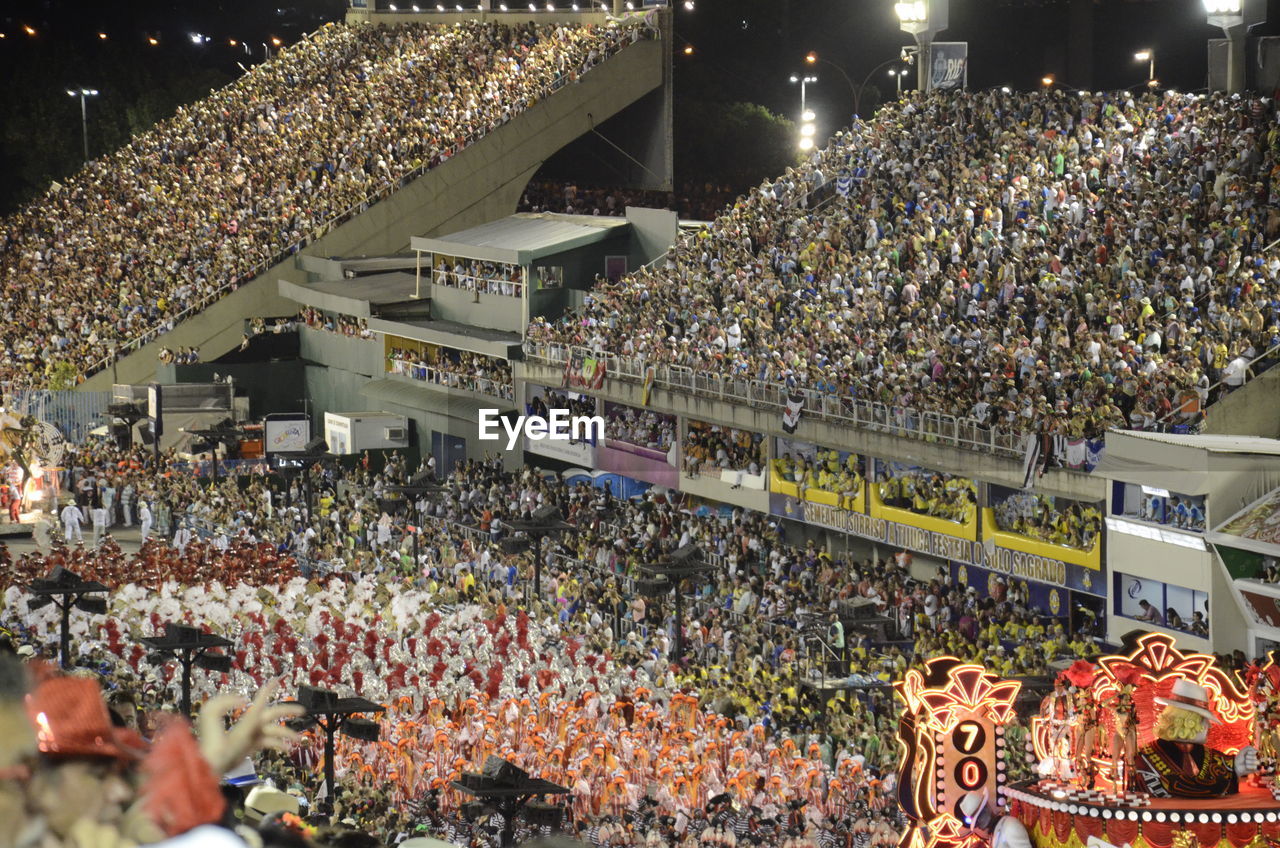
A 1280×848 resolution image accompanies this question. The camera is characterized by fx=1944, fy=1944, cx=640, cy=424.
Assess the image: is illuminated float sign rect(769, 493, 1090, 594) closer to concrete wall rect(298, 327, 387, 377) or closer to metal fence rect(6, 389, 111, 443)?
concrete wall rect(298, 327, 387, 377)

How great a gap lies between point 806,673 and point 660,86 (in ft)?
114

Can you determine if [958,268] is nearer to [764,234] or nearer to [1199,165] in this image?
[1199,165]

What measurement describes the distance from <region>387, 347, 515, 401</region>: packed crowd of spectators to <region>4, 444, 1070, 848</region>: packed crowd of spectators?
282cm

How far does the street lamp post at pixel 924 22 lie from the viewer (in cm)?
4238

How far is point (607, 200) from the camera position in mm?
57406

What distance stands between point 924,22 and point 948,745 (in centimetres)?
3067

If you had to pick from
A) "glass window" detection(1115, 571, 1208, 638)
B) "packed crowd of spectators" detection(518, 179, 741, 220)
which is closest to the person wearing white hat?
"glass window" detection(1115, 571, 1208, 638)

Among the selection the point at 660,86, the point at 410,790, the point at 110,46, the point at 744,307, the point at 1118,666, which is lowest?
the point at 410,790

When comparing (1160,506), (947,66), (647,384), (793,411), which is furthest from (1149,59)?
(1160,506)

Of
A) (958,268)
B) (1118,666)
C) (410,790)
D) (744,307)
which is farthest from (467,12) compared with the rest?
(1118,666)

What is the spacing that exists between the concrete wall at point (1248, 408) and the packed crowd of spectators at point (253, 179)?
105ft

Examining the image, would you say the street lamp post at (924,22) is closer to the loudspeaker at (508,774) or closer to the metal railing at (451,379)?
the metal railing at (451,379)

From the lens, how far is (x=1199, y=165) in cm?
3294

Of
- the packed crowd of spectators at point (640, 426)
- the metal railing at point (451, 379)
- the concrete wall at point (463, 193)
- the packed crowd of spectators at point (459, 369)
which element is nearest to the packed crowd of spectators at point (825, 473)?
the packed crowd of spectators at point (640, 426)
